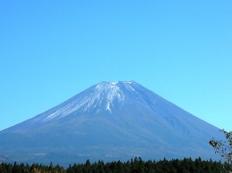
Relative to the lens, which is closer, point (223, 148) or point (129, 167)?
point (129, 167)

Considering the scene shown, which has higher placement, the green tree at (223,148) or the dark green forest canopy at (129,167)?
the green tree at (223,148)

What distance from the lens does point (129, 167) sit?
2809 centimetres

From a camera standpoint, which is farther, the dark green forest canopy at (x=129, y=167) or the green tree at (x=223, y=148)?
the green tree at (x=223, y=148)

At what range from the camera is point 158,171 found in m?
28.0

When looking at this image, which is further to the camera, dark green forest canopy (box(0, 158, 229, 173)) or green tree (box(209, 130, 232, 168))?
green tree (box(209, 130, 232, 168))

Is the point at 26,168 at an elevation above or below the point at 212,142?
below

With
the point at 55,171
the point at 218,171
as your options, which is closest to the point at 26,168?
the point at 55,171

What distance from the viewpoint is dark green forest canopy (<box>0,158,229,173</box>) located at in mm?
25516

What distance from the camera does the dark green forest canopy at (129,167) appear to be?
83.7 ft

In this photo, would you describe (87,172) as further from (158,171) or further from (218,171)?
(218,171)

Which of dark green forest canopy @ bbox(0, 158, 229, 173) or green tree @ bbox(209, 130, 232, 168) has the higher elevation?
green tree @ bbox(209, 130, 232, 168)

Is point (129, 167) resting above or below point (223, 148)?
A: below

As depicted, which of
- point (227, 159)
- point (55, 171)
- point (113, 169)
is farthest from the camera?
point (227, 159)

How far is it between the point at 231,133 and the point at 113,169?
9711mm
